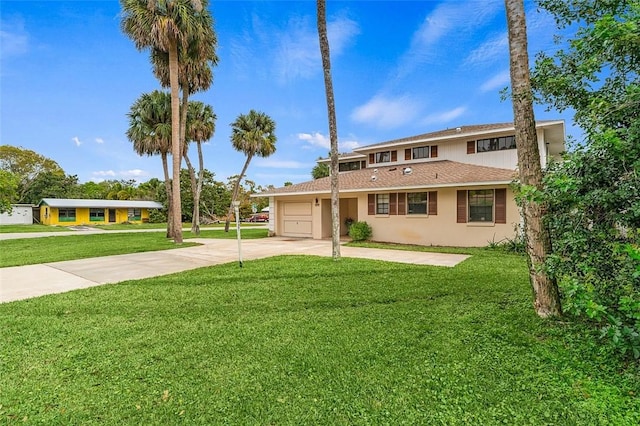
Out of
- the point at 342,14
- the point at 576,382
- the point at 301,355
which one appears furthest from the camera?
the point at 342,14

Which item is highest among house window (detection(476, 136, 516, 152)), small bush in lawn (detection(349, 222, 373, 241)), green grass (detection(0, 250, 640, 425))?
house window (detection(476, 136, 516, 152))

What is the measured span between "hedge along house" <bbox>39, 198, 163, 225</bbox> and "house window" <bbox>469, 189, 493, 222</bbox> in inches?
1559

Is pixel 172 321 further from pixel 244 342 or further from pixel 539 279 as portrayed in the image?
pixel 539 279

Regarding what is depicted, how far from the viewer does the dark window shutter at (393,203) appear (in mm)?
14133

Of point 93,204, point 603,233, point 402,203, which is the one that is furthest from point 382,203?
point 93,204

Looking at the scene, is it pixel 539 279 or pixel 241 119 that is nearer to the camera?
pixel 539 279

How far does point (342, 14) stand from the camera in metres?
12.4

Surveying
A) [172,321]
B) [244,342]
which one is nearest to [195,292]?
[172,321]

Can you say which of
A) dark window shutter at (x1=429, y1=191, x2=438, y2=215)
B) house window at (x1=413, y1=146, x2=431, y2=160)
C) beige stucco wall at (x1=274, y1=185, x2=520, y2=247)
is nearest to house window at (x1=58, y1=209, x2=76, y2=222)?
beige stucco wall at (x1=274, y1=185, x2=520, y2=247)

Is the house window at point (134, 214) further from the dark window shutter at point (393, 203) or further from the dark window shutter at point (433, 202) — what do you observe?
the dark window shutter at point (433, 202)

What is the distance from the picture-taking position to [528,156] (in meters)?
4.06

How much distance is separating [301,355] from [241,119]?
22.4 metres

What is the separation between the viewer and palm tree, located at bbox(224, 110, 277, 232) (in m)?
22.6

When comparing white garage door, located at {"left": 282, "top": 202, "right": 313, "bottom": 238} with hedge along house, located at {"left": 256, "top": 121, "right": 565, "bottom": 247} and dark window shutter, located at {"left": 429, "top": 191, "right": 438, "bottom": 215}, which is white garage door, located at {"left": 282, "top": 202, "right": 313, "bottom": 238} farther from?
dark window shutter, located at {"left": 429, "top": 191, "right": 438, "bottom": 215}
